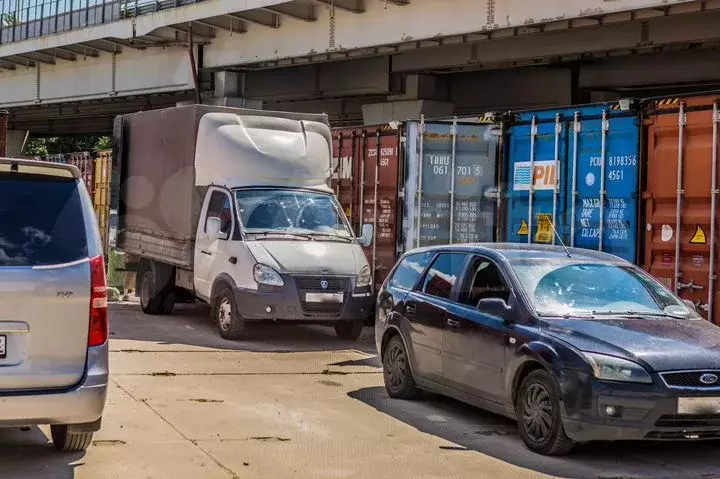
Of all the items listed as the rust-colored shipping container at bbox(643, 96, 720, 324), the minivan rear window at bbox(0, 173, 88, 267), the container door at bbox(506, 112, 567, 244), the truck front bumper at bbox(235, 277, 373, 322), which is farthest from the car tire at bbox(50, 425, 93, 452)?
the container door at bbox(506, 112, 567, 244)

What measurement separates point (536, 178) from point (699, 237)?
2977mm

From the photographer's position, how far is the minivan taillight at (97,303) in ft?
20.2

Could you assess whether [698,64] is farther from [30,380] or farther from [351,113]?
[30,380]

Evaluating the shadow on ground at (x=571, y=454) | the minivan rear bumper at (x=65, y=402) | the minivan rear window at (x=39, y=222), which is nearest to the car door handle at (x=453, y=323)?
the shadow on ground at (x=571, y=454)

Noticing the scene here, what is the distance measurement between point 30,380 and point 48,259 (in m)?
0.70

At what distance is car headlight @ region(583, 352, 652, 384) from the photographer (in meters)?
6.93

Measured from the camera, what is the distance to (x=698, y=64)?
1001 inches

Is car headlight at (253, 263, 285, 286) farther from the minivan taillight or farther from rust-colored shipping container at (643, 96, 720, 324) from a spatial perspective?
the minivan taillight

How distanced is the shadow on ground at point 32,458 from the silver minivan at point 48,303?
1.66 ft

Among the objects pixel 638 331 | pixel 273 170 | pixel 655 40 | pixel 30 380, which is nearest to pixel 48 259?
pixel 30 380

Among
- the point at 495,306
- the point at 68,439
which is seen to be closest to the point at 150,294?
the point at 495,306

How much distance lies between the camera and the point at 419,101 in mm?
29703

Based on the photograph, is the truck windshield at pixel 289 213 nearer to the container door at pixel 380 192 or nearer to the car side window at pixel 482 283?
the container door at pixel 380 192

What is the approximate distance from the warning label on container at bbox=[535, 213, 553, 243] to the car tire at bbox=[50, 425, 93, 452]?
25.7 feet
